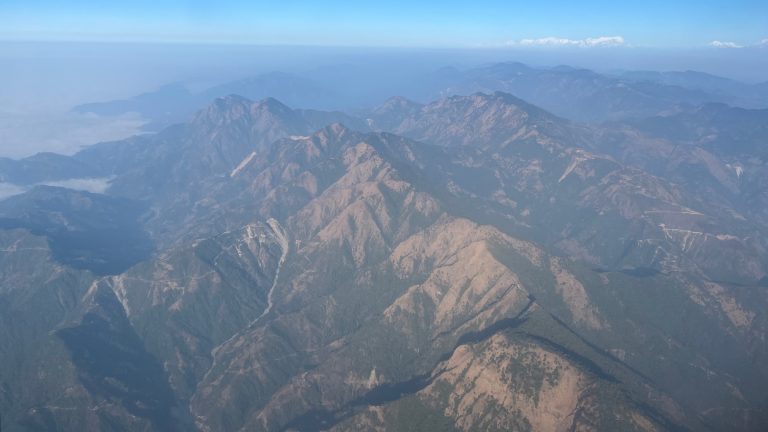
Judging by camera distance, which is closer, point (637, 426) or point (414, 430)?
point (637, 426)

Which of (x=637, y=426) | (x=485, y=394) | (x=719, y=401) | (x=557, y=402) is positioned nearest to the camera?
(x=637, y=426)

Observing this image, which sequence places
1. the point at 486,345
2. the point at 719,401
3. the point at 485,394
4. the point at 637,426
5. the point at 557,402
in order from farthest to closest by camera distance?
1. the point at 719,401
2. the point at 486,345
3. the point at 485,394
4. the point at 557,402
5. the point at 637,426

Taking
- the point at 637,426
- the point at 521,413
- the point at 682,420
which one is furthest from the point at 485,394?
the point at 682,420

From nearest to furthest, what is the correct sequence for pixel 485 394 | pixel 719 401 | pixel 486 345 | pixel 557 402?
pixel 557 402, pixel 485 394, pixel 486 345, pixel 719 401

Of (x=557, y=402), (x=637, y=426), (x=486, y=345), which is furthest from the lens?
(x=486, y=345)

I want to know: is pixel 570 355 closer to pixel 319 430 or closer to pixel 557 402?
pixel 557 402

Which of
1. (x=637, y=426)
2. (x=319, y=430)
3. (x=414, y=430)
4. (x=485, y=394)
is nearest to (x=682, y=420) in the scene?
(x=637, y=426)

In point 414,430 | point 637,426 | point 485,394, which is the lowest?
point 414,430

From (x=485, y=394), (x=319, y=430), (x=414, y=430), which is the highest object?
(x=485, y=394)

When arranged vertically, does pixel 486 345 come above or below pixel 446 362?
above

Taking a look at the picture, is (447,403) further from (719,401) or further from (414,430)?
(719,401)
